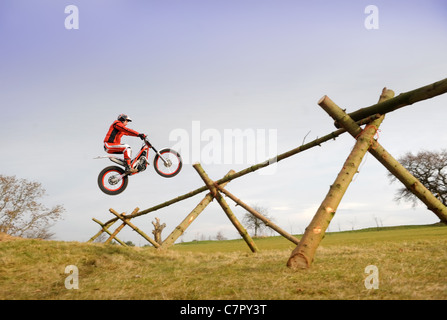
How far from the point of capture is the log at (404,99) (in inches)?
176

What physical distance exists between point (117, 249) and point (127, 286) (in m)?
4.91

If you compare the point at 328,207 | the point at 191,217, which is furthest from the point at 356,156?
the point at 191,217

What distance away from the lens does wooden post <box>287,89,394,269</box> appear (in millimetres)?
4266

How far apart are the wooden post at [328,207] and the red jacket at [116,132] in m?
4.02

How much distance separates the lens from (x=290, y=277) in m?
3.82

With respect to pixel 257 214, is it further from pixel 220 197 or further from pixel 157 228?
pixel 157 228

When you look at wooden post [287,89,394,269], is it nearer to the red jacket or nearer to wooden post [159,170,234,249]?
the red jacket

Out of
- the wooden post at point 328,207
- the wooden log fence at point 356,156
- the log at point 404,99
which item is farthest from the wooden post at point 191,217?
the wooden post at point 328,207

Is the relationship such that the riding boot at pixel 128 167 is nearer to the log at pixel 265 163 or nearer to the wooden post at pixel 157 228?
the log at pixel 265 163

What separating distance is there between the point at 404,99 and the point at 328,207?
2.17 m

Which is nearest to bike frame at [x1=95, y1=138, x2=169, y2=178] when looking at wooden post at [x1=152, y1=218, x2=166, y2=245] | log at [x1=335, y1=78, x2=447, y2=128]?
log at [x1=335, y1=78, x2=447, y2=128]

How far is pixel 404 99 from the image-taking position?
4.87 m
